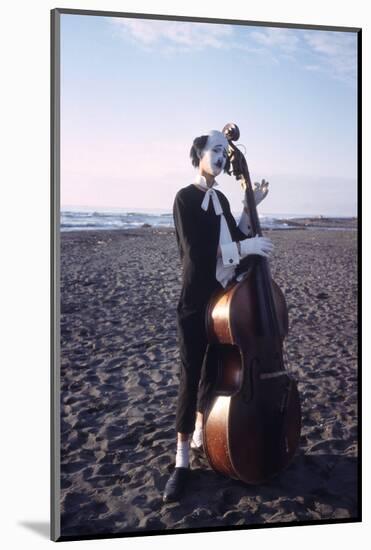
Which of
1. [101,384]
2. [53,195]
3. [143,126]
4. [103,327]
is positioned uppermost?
[143,126]

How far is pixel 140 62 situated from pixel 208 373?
1.36m

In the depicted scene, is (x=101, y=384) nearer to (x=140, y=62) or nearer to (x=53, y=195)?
(x=53, y=195)

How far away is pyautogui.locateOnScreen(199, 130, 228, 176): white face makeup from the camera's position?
11.3ft

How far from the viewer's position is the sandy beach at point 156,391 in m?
3.42

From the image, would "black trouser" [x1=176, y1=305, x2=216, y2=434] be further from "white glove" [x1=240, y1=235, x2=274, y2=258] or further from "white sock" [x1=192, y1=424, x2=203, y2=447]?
"white glove" [x1=240, y1=235, x2=274, y2=258]

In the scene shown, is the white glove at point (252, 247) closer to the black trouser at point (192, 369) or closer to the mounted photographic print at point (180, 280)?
the mounted photographic print at point (180, 280)

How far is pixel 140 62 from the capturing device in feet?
11.5

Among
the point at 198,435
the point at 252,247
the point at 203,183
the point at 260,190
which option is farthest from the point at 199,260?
the point at 198,435

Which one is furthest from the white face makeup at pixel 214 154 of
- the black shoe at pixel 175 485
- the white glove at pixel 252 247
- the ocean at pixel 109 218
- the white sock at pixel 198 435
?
the black shoe at pixel 175 485

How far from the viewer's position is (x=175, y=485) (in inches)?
135

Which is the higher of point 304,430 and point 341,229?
point 341,229

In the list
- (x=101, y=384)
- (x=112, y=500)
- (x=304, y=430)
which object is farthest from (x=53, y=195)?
(x=304, y=430)

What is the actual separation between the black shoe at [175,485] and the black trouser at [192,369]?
176 millimetres

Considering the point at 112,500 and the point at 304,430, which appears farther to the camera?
the point at 304,430
